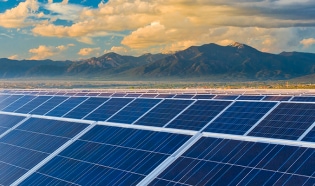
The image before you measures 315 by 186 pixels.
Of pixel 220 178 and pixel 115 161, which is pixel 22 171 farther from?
pixel 220 178

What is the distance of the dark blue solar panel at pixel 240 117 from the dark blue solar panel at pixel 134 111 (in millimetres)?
7222

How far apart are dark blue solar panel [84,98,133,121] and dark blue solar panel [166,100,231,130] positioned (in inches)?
288

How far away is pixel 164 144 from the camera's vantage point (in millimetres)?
28797

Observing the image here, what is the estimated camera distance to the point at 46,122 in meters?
41.7

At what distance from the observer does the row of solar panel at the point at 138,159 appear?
869 inches

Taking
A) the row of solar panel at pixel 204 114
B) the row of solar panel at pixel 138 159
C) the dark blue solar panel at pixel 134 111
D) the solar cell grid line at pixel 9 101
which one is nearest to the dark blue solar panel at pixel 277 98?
the row of solar panel at pixel 204 114

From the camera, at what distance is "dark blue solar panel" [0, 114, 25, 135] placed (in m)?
43.8

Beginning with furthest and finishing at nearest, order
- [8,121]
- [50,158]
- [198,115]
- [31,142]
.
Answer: [8,121], [31,142], [198,115], [50,158]

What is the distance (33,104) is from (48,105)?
3604 millimetres

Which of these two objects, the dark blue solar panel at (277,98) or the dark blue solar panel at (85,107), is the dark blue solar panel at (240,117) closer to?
the dark blue solar panel at (277,98)

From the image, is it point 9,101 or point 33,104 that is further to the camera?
point 9,101

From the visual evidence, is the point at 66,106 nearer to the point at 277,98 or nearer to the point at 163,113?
the point at 163,113

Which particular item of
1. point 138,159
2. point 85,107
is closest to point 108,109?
point 85,107

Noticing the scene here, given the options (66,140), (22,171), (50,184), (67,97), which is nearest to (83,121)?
(66,140)
